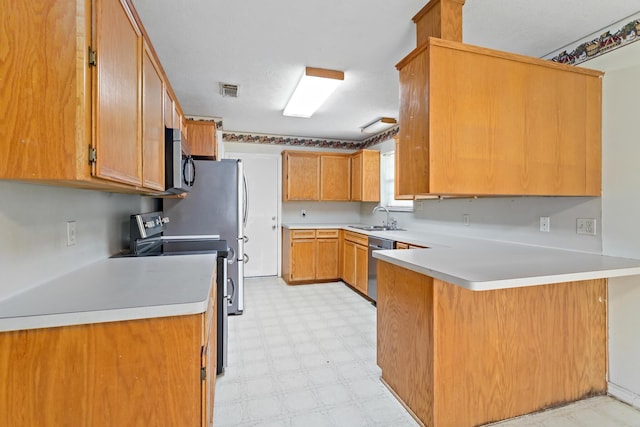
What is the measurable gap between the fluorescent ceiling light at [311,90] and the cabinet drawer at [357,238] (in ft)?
5.36

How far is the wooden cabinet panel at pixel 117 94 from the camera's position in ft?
3.29

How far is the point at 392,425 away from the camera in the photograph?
172 cm

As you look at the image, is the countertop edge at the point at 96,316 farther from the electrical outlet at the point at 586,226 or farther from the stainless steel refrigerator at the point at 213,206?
the electrical outlet at the point at 586,226

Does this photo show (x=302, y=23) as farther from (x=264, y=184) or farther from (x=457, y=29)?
(x=264, y=184)

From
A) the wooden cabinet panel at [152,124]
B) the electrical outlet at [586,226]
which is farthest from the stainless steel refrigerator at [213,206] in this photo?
the electrical outlet at [586,226]

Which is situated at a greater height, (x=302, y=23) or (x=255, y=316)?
(x=302, y=23)

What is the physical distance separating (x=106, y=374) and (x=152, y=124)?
3.92 feet

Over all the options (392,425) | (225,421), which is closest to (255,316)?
(225,421)

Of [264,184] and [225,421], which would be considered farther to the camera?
[264,184]

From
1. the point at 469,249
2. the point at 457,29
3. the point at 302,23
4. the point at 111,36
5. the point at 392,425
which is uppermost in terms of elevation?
the point at 302,23

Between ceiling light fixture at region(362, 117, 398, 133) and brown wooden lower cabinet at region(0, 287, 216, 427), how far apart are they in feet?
11.7

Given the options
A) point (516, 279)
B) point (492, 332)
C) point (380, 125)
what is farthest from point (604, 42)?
point (380, 125)

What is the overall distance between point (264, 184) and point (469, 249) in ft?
11.2

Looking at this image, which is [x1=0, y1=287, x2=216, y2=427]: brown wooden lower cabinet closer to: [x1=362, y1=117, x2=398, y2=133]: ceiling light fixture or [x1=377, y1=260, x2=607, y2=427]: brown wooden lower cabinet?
[x1=377, y1=260, x2=607, y2=427]: brown wooden lower cabinet
